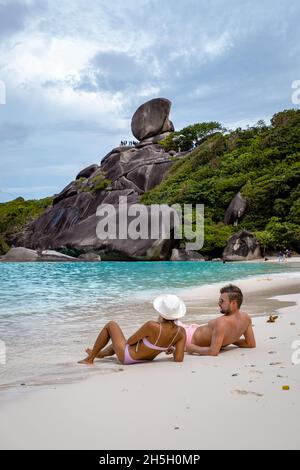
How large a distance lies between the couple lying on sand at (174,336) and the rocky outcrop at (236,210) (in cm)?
3665

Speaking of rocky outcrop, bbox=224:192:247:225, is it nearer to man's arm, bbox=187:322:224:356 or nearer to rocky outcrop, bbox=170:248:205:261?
rocky outcrop, bbox=170:248:205:261

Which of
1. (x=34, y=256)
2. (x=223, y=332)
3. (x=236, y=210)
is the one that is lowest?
(x=223, y=332)

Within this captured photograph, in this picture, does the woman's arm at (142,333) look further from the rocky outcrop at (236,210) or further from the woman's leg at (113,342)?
the rocky outcrop at (236,210)

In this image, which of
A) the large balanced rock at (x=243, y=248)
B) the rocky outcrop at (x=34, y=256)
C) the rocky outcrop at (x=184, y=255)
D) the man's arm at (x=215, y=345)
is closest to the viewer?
the man's arm at (x=215, y=345)

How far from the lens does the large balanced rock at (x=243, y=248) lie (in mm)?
35156

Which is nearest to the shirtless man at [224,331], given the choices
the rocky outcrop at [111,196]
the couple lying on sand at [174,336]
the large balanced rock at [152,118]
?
the couple lying on sand at [174,336]

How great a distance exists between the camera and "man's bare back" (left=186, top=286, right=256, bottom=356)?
15.0ft

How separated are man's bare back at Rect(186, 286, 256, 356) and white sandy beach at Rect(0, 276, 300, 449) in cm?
33

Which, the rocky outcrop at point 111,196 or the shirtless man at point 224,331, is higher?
the rocky outcrop at point 111,196

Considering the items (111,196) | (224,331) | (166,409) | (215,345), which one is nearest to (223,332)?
(224,331)

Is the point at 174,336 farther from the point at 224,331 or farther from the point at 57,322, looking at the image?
the point at 57,322

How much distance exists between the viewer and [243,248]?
3519cm

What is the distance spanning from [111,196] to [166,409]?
49.0 metres
